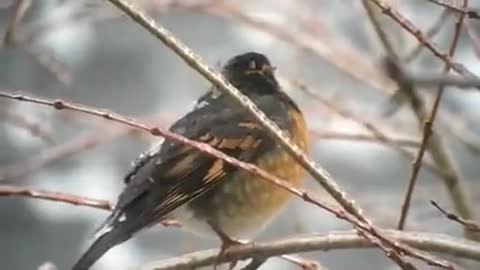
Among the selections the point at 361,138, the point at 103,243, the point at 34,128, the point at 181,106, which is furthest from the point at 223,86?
the point at 181,106

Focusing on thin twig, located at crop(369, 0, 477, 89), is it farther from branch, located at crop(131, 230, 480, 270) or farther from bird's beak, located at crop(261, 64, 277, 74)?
bird's beak, located at crop(261, 64, 277, 74)

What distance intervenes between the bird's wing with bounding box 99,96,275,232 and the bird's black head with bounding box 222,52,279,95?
0.34 m

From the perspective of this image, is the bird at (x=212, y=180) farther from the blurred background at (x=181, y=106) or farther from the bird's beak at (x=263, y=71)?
the blurred background at (x=181, y=106)

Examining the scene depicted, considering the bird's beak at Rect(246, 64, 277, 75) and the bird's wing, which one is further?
the bird's beak at Rect(246, 64, 277, 75)

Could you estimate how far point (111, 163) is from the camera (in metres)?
8.67

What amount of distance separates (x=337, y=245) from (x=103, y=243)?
0.61 m

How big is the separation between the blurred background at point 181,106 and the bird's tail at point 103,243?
0.84 metres

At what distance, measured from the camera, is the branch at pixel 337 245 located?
2.35m

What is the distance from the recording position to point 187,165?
323 cm

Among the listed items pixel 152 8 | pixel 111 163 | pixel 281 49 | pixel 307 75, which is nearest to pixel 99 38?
pixel 111 163

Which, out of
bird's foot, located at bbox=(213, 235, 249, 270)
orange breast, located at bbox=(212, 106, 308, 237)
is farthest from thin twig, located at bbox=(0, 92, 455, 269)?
orange breast, located at bbox=(212, 106, 308, 237)

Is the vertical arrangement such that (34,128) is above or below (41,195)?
above

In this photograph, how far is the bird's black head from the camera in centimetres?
380

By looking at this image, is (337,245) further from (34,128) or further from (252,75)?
(252,75)
